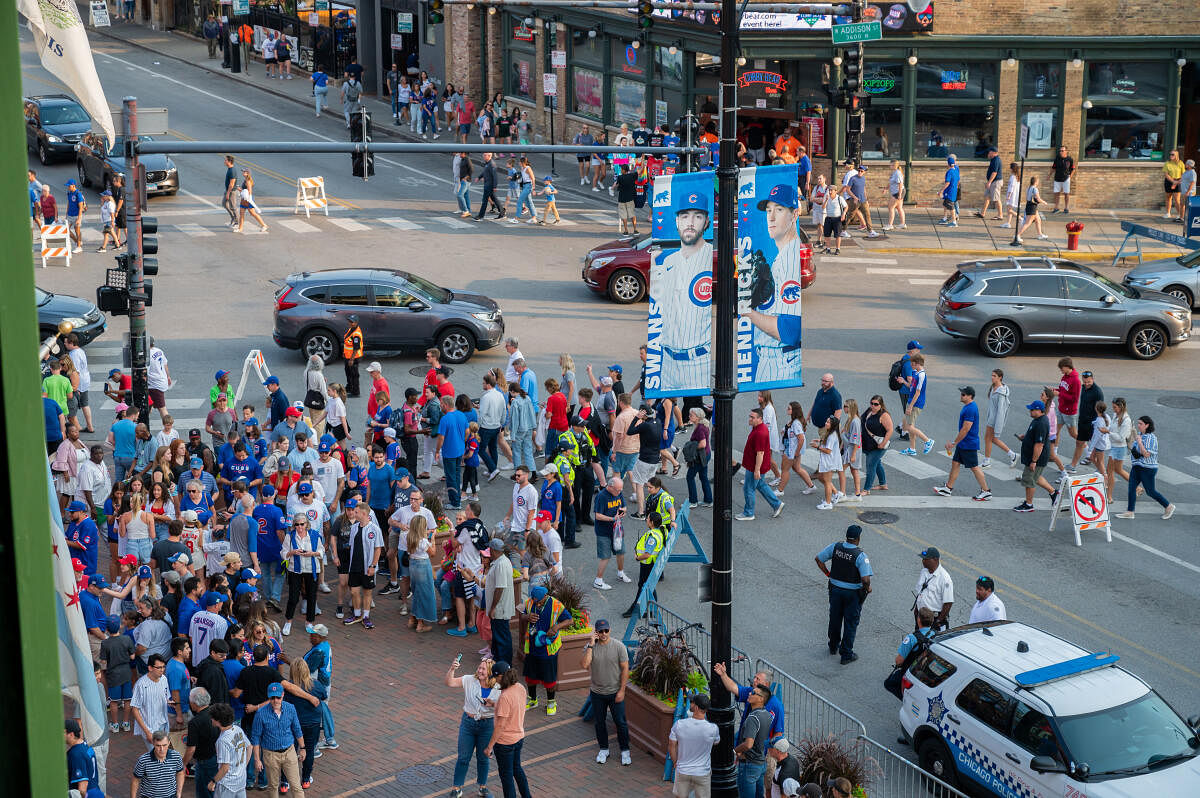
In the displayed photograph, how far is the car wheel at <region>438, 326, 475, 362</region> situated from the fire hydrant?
15.5 meters

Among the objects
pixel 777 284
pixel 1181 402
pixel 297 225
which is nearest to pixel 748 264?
pixel 777 284

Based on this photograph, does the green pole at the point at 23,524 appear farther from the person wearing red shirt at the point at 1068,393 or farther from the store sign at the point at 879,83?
the store sign at the point at 879,83

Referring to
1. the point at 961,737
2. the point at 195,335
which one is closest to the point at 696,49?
the point at 195,335

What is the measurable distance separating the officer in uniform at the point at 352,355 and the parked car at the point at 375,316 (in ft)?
4.96

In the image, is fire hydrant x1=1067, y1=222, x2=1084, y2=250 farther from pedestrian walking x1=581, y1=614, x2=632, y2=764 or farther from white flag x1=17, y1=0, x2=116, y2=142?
white flag x1=17, y1=0, x2=116, y2=142

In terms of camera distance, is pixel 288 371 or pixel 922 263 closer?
pixel 288 371

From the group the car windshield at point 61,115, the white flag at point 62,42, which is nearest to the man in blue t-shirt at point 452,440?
the white flag at point 62,42

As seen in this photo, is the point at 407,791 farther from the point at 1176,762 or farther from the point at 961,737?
the point at 1176,762

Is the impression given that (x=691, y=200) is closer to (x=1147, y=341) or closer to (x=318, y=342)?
(x=318, y=342)

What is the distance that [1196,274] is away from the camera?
93.6 ft

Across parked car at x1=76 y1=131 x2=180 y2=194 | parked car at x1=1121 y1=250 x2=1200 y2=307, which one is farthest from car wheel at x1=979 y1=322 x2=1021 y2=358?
parked car at x1=76 y1=131 x2=180 y2=194

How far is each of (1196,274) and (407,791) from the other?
863 inches

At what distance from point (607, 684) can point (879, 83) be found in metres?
26.8

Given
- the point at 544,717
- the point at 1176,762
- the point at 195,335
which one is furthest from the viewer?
the point at 195,335
